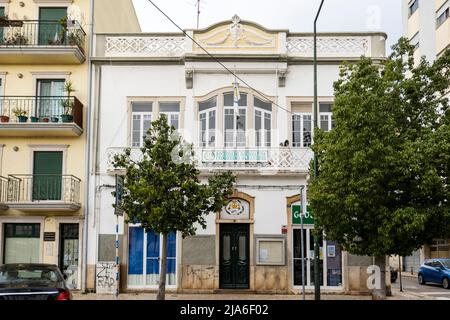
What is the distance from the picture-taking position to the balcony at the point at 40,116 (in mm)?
21328

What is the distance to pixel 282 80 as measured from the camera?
871 inches

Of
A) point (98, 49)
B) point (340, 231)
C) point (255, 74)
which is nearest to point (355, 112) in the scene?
point (340, 231)

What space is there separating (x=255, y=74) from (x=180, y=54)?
300 centimetres

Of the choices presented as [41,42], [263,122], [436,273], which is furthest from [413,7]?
[41,42]

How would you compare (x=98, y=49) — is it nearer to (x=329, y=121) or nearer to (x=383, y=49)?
(x=329, y=121)

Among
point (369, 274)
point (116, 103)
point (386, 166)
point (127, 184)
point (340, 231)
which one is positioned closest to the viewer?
point (386, 166)

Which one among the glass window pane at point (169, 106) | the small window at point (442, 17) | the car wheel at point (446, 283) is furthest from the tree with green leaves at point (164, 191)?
the small window at point (442, 17)

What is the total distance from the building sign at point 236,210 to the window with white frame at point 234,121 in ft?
7.21

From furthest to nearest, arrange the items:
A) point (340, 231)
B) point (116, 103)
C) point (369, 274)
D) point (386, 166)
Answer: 1. point (116, 103)
2. point (369, 274)
3. point (340, 231)
4. point (386, 166)

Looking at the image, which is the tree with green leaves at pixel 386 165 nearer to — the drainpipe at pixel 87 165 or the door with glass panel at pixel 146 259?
the door with glass panel at pixel 146 259

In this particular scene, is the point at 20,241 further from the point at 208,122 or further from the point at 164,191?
the point at 208,122

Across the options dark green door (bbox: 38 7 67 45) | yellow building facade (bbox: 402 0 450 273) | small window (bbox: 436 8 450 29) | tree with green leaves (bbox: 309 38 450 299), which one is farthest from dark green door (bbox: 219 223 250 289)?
small window (bbox: 436 8 450 29)

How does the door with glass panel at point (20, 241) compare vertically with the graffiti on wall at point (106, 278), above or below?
above

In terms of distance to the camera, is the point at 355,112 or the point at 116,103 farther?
the point at 116,103
